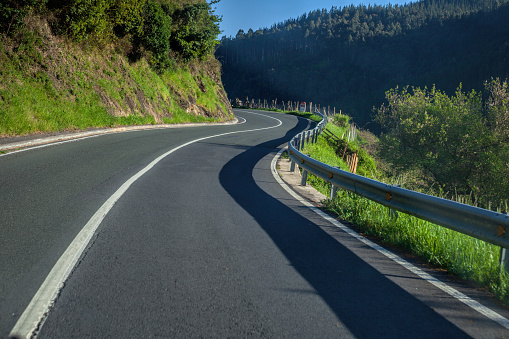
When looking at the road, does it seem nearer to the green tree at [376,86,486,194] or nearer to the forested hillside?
the forested hillside

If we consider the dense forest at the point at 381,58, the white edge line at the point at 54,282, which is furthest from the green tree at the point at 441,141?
the dense forest at the point at 381,58

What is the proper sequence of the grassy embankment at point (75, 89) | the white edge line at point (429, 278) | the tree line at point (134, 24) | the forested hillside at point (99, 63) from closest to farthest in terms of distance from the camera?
1. the white edge line at point (429, 278)
2. the grassy embankment at point (75, 89)
3. the forested hillside at point (99, 63)
4. the tree line at point (134, 24)

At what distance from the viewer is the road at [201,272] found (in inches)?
118

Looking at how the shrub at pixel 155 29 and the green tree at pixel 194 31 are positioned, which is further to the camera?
the green tree at pixel 194 31

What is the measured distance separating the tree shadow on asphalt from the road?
15mm

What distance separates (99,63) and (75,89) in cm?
430

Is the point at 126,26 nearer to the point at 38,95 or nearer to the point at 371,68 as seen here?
the point at 38,95

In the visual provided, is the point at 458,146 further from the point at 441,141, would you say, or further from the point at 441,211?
the point at 441,211

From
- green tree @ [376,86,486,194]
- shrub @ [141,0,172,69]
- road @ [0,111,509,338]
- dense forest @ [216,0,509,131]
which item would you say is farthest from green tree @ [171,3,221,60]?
dense forest @ [216,0,509,131]

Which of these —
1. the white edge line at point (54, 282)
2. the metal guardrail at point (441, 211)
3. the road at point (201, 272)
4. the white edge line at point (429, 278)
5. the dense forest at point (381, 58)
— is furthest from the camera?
the dense forest at point (381, 58)

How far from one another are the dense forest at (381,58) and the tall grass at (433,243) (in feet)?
351

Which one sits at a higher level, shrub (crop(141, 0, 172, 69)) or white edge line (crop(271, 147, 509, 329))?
shrub (crop(141, 0, 172, 69))

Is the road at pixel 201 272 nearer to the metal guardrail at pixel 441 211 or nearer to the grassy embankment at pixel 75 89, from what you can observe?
the metal guardrail at pixel 441 211

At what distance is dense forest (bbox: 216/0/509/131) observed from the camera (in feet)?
428
